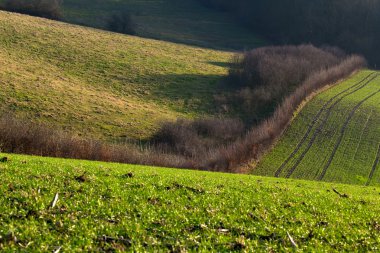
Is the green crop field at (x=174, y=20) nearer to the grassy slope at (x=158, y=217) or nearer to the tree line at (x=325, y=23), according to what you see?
the tree line at (x=325, y=23)

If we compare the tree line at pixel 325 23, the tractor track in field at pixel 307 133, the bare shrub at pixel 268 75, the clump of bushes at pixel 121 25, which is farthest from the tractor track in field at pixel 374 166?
the clump of bushes at pixel 121 25

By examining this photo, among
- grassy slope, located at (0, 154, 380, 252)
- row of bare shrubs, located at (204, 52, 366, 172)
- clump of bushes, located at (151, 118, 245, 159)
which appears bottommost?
clump of bushes, located at (151, 118, 245, 159)

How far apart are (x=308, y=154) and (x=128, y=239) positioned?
135ft

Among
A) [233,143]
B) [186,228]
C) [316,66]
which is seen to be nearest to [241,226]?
[186,228]

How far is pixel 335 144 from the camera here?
172ft

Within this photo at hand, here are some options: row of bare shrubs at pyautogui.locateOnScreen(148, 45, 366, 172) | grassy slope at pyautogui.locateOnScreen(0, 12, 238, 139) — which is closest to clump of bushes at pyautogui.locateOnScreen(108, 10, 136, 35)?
grassy slope at pyautogui.locateOnScreen(0, 12, 238, 139)

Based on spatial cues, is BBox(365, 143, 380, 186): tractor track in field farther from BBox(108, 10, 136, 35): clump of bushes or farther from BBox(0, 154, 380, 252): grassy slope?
BBox(108, 10, 136, 35): clump of bushes

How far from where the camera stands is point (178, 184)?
17562 millimetres

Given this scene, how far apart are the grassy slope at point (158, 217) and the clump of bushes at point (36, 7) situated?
3239 inches

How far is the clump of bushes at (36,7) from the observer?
9225cm

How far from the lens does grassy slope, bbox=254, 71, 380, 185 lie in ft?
150

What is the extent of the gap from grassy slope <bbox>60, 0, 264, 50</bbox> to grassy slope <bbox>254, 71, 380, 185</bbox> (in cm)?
4926

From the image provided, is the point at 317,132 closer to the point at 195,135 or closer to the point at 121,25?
the point at 195,135

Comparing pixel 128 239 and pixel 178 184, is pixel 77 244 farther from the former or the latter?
pixel 178 184
